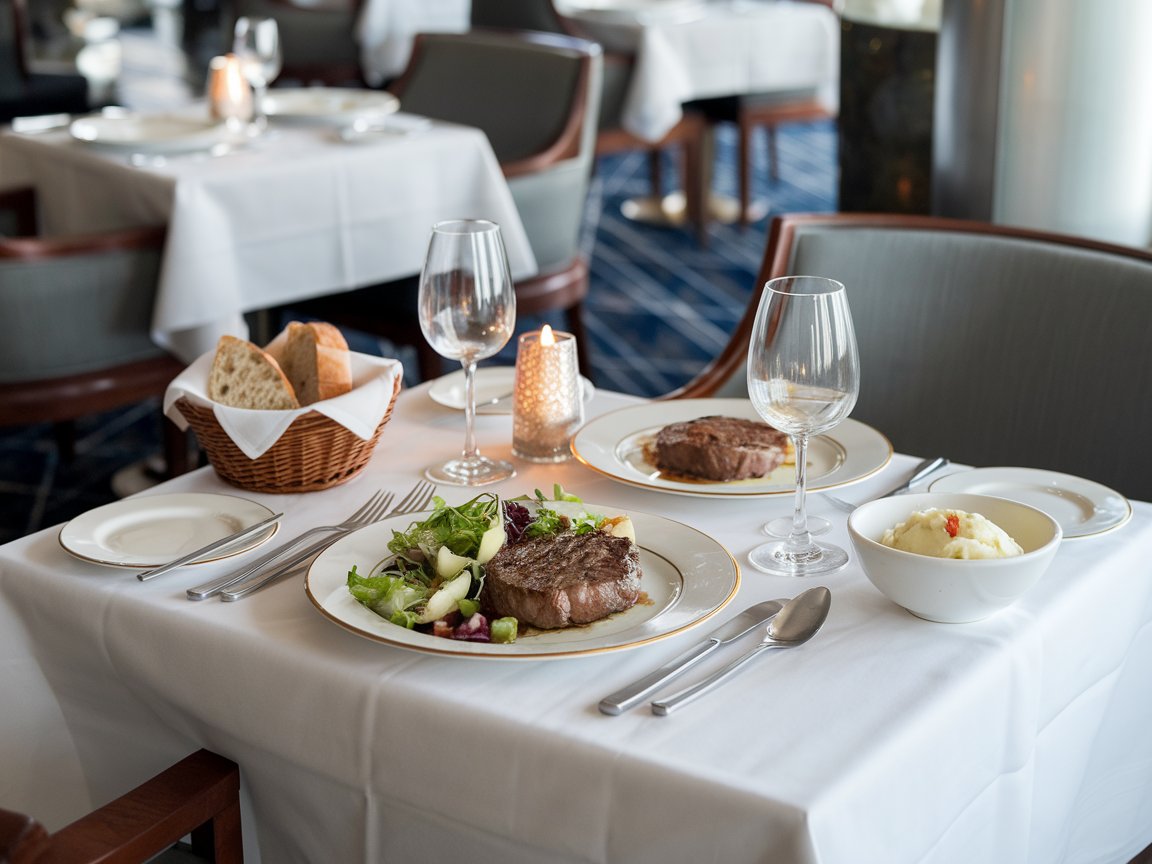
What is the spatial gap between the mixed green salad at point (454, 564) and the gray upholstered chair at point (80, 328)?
1.55m

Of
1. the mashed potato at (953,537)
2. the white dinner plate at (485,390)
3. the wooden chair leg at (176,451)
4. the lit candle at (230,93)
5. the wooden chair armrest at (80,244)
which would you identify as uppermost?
the lit candle at (230,93)

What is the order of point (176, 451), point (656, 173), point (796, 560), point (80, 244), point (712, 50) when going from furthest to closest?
point (656, 173)
point (712, 50)
point (176, 451)
point (80, 244)
point (796, 560)

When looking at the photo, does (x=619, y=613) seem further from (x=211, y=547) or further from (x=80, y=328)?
(x=80, y=328)

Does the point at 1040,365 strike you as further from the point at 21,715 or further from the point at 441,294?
the point at 21,715

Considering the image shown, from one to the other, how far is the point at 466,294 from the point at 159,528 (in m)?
0.36

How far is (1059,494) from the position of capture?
1253 mm

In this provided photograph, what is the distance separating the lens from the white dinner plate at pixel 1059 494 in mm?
1184

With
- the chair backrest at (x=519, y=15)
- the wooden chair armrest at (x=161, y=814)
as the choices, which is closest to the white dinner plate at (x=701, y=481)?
the wooden chair armrest at (x=161, y=814)

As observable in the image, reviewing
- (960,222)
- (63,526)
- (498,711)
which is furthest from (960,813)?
(960,222)

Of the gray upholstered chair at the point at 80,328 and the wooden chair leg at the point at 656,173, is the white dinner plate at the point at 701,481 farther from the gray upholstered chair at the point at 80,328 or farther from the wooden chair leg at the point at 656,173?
the wooden chair leg at the point at 656,173

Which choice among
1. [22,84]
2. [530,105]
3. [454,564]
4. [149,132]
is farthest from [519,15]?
[454,564]

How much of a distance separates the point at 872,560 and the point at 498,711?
31cm

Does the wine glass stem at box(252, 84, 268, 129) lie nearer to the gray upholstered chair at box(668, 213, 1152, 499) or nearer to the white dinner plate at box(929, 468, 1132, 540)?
the gray upholstered chair at box(668, 213, 1152, 499)

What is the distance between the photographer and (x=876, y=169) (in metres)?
2.80
